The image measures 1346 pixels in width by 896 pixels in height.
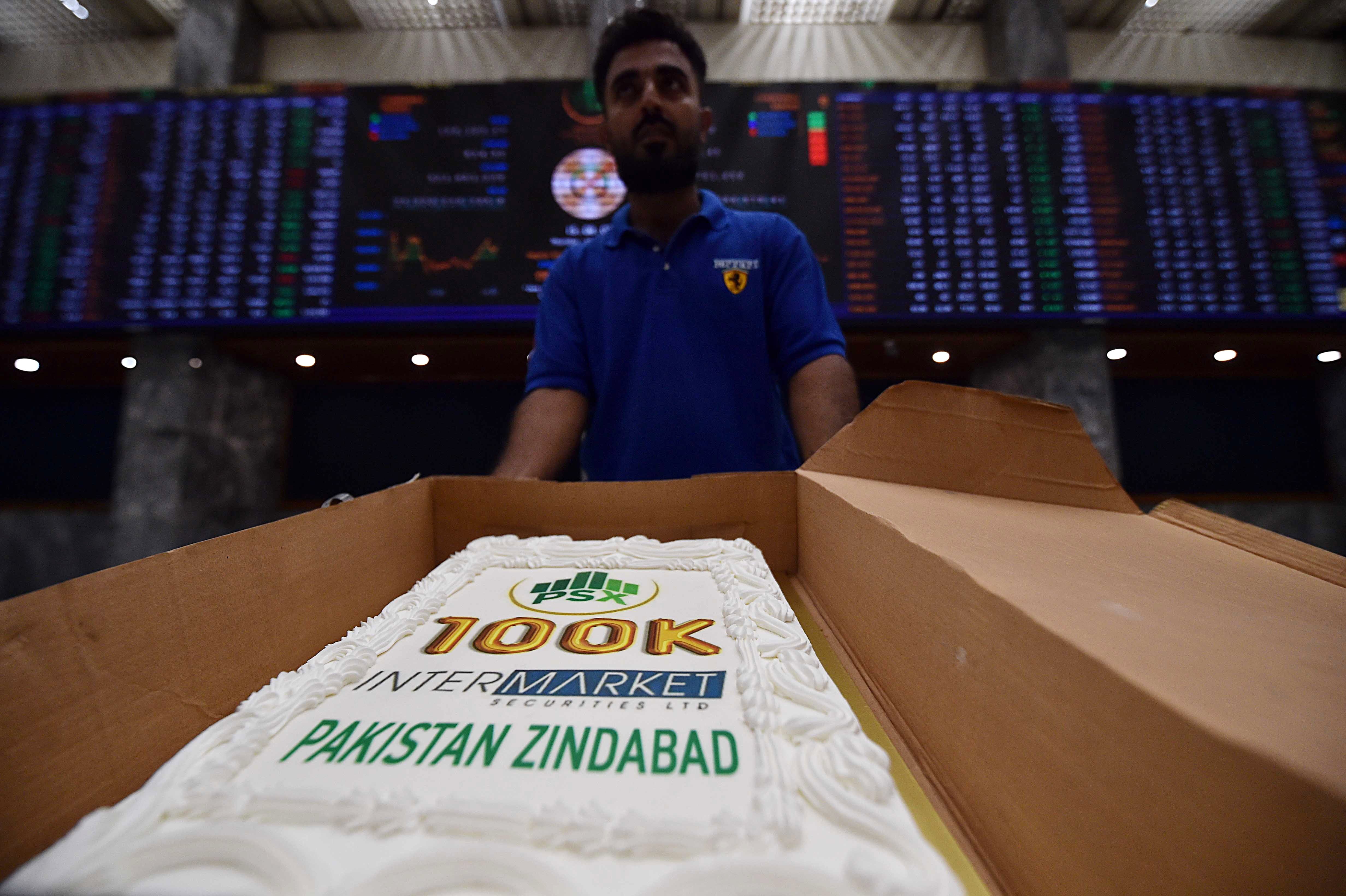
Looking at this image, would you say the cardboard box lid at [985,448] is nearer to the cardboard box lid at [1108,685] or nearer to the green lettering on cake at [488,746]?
the cardboard box lid at [1108,685]

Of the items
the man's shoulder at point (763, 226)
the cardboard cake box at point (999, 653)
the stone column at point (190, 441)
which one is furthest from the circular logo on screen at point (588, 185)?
the cardboard cake box at point (999, 653)

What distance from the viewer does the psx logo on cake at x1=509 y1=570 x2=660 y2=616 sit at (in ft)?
1.50

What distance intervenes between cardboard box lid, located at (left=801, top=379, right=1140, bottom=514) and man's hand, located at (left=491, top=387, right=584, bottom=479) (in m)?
0.67

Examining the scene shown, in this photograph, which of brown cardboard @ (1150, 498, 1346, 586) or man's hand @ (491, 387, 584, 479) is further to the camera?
man's hand @ (491, 387, 584, 479)

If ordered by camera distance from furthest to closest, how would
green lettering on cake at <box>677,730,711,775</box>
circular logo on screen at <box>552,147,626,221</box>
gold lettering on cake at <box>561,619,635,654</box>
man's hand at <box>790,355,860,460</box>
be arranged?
1. circular logo on screen at <box>552,147,626,221</box>
2. man's hand at <box>790,355,860,460</box>
3. gold lettering on cake at <box>561,619,635,654</box>
4. green lettering on cake at <box>677,730,711,775</box>

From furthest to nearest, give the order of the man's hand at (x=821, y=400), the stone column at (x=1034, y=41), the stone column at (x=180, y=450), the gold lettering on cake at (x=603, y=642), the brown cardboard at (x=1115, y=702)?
the stone column at (x=1034, y=41), the stone column at (x=180, y=450), the man's hand at (x=821, y=400), the gold lettering on cake at (x=603, y=642), the brown cardboard at (x=1115, y=702)

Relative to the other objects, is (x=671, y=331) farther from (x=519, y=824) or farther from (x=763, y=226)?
(x=519, y=824)

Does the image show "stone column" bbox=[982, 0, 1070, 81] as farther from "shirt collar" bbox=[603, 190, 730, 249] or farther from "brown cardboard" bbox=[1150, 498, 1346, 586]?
"brown cardboard" bbox=[1150, 498, 1346, 586]

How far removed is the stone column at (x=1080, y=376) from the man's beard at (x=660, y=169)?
1147mm

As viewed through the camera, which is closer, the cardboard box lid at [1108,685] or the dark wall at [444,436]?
the cardboard box lid at [1108,685]

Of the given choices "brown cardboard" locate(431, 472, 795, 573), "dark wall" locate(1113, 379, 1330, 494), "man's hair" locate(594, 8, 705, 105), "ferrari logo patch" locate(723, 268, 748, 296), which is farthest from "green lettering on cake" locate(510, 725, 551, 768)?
"dark wall" locate(1113, 379, 1330, 494)

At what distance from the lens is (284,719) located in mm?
298

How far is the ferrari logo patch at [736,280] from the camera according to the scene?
43.6 inches

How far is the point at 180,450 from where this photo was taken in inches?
59.2
